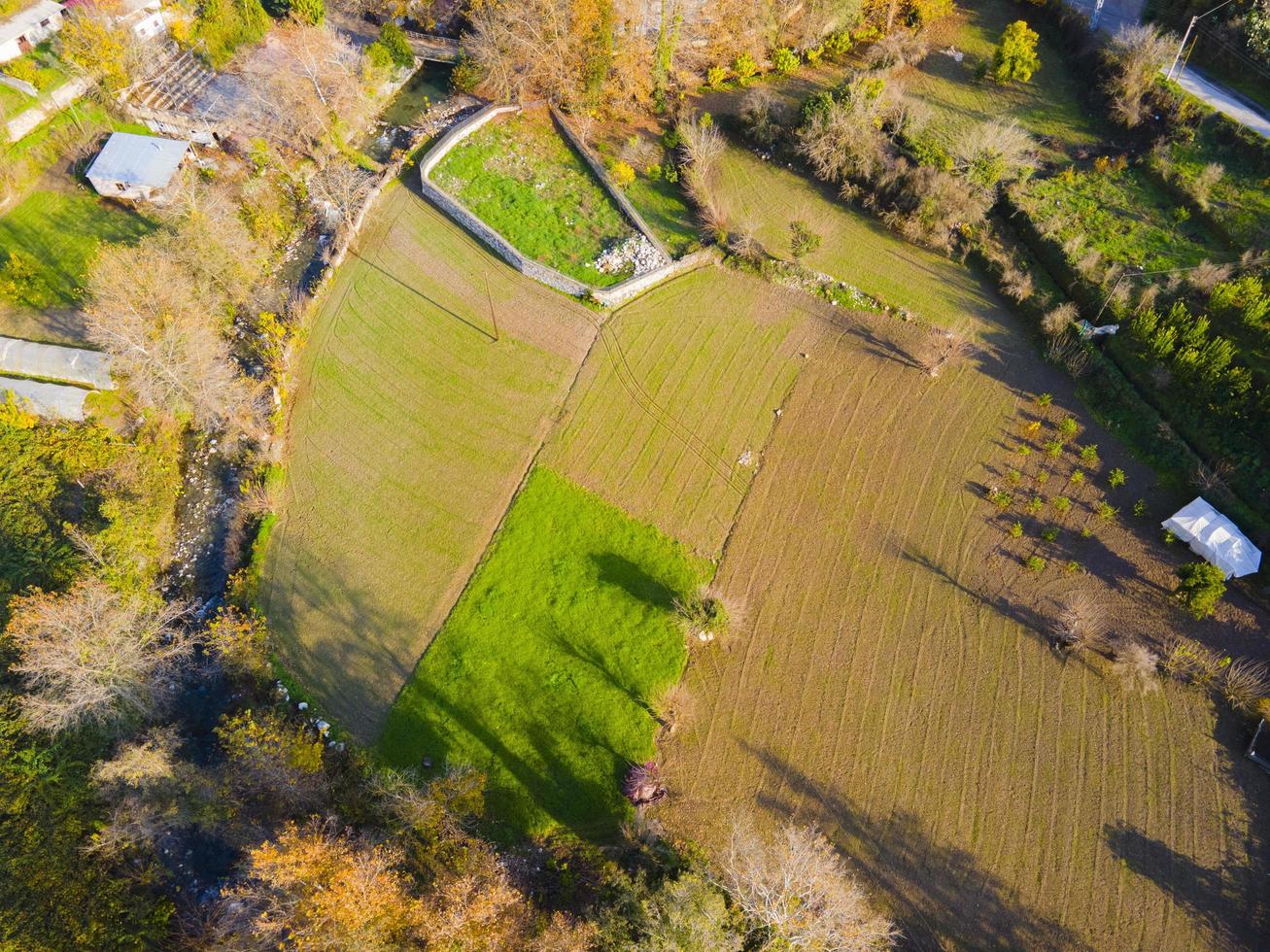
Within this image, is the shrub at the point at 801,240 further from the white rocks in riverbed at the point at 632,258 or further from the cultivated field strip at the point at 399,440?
the cultivated field strip at the point at 399,440

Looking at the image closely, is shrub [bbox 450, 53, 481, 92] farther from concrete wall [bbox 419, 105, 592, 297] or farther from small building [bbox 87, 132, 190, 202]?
small building [bbox 87, 132, 190, 202]

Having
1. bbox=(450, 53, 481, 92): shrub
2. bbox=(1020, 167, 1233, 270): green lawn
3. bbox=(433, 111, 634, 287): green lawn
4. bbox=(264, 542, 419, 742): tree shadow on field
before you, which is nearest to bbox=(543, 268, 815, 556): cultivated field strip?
bbox=(433, 111, 634, 287): green lawn

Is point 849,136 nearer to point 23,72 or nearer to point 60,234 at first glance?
point 60,234

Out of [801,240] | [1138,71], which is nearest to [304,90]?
[801,240]

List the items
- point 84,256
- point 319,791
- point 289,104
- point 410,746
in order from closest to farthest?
point 319,791, point 410,746, point 84,256, point 289,104

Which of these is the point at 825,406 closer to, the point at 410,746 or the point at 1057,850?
the point at 1057,850

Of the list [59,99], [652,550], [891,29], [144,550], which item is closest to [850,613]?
[652,550]
